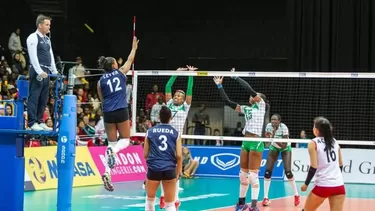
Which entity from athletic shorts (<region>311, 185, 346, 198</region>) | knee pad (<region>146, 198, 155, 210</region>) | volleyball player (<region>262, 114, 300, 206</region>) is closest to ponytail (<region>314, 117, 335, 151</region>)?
athletic shorts (<region>311, 185, 346, 198</region>)

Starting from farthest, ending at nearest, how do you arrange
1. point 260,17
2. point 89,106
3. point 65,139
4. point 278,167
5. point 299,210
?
point 260,17
point 89,106
point 278,167
point 299,210
point 65,139

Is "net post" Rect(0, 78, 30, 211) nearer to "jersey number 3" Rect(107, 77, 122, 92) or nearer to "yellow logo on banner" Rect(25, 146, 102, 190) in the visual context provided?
"jersey number 3" Rect(107, 77, 122, 92)

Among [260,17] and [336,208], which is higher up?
[260,17]

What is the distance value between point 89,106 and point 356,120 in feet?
31.6

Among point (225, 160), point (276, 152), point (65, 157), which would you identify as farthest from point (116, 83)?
point (225, 160)

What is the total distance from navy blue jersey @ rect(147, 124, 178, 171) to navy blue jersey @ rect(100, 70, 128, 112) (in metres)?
1.30

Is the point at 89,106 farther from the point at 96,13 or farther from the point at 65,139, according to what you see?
the point at 65,139

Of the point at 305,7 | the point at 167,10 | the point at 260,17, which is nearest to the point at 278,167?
the point at 305,7

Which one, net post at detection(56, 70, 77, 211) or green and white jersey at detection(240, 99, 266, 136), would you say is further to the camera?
green and white jersey at detection(240, 99, 266, 136)

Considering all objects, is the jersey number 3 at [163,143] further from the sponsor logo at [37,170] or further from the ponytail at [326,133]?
the sponsor logo at [37,170]

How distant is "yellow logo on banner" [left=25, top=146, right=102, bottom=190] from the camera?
57.6 ft

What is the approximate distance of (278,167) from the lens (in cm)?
2223

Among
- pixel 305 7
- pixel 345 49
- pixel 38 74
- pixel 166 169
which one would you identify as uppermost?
pixel 305 7

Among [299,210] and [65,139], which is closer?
[65,139]
